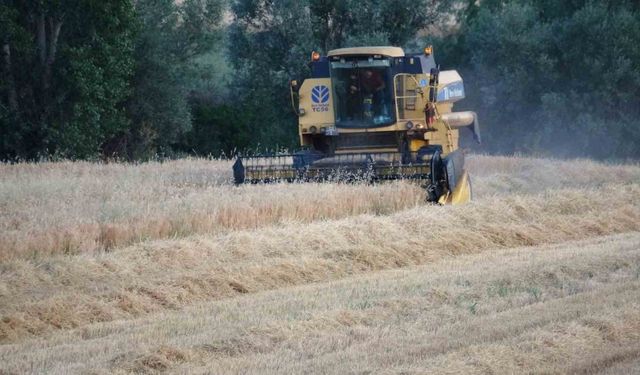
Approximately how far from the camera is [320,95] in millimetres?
19656

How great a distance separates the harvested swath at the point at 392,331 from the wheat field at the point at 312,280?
24 millimetres

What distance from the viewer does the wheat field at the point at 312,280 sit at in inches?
315

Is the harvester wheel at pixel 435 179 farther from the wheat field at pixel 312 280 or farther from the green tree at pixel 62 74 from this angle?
the green tree at pixel 62 74

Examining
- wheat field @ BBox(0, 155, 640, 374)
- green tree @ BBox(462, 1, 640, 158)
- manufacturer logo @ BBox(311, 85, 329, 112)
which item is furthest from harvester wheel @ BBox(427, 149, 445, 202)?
green tree @ BBox(462, 1, 640, 158)

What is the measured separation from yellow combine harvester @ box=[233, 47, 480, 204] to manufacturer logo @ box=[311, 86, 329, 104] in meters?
0.02

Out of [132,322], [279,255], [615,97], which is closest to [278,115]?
[615,97]

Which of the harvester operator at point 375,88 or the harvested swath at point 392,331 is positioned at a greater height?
the harvester operator at point 375,88

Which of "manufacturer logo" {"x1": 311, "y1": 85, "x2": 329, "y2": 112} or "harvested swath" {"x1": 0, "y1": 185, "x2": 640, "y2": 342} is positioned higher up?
"manufacturer logo" {"x1": 311, "y1": 85, "x2": 329, "y2": 112}

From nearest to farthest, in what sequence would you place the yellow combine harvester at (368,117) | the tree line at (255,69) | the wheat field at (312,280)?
the wheat field at (312,280), the yellow combine harvester at (368,117), the tree line at (255,69)

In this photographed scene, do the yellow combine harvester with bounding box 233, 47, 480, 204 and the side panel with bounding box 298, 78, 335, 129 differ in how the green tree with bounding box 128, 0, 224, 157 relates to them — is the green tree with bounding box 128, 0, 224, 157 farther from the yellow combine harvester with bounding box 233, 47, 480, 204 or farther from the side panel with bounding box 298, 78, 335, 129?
the yellow combine harvester with bounding box 233, 47, 480, 204

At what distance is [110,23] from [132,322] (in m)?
20.2

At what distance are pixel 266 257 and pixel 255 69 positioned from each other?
23182 mm

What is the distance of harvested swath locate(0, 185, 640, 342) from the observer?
10266 millimetres

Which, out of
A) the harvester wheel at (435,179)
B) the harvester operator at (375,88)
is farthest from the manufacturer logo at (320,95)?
the harvester wheel at (435,179)
